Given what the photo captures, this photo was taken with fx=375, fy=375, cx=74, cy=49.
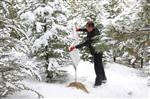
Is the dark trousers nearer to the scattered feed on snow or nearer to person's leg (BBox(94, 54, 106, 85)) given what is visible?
person's leg (BBox(94, 54, 106, 85))

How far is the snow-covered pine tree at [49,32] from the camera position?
501 inches

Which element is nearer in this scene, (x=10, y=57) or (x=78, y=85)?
(x=10, y=57)

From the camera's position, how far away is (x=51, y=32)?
→ 12797 millimetres

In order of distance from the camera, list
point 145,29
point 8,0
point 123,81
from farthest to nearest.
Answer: point 123,81 < point 8,0 < point 145,29

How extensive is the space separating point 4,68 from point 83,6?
13.5 meters

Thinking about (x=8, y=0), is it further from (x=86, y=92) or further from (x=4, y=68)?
(x=86, y=92)

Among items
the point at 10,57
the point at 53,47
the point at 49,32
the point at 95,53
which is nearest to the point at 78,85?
the point at 95,53

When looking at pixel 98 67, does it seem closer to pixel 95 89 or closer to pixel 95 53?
pixel 95 53

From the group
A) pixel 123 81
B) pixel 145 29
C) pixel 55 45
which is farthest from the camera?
pixel 123 81

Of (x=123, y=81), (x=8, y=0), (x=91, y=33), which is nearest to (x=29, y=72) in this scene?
(x=8, y=0)

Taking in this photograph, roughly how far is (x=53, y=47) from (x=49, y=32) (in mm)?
565

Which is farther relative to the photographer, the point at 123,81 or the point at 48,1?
the point at 123,81

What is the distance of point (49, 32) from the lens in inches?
503

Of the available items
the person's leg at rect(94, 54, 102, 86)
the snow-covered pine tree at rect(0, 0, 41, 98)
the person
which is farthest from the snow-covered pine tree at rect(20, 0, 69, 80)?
the snow-covered pine tree at rect(0, 0, 41, 98)
